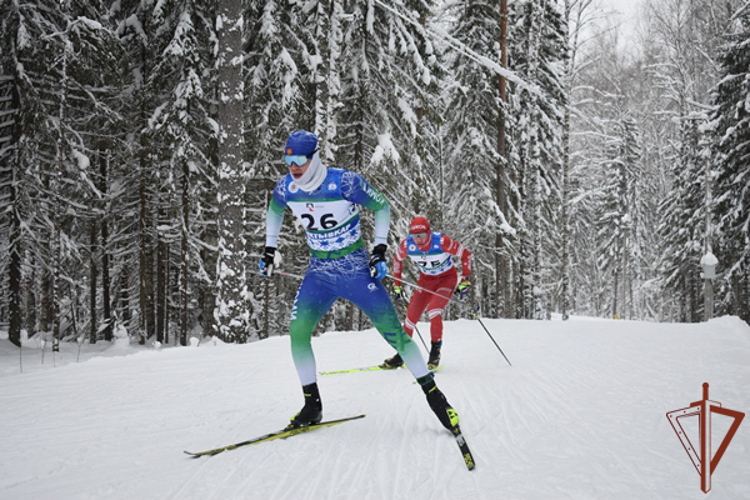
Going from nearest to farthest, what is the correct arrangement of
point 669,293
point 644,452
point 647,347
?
point 644,452
point 647,347
point 669,293

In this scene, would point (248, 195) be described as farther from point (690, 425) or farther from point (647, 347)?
point (690, 425)

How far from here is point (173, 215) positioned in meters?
17.7

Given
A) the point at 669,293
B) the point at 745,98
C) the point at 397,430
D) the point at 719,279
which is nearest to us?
the point at 397,430

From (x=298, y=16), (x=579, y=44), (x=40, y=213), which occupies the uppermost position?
(x=579, y=44)

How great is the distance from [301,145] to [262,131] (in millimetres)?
11529

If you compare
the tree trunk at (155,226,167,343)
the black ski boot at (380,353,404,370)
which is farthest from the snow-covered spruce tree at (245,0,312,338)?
the black ski boot at (380,353,404,370)

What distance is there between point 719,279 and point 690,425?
26910mm

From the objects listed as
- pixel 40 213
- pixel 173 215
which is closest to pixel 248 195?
pixel 173 215

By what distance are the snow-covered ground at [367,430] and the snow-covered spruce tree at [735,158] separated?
1611cm

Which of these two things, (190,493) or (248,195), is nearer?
(190,493)

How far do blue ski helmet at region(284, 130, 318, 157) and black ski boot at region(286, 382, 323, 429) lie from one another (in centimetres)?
204

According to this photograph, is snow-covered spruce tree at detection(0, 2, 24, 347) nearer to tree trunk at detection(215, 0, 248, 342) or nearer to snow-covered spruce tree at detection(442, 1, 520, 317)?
tree trunk at detection(215, 0, 248, 342)

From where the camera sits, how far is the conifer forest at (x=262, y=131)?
12875mm

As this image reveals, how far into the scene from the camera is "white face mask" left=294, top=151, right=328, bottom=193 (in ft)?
13.0
